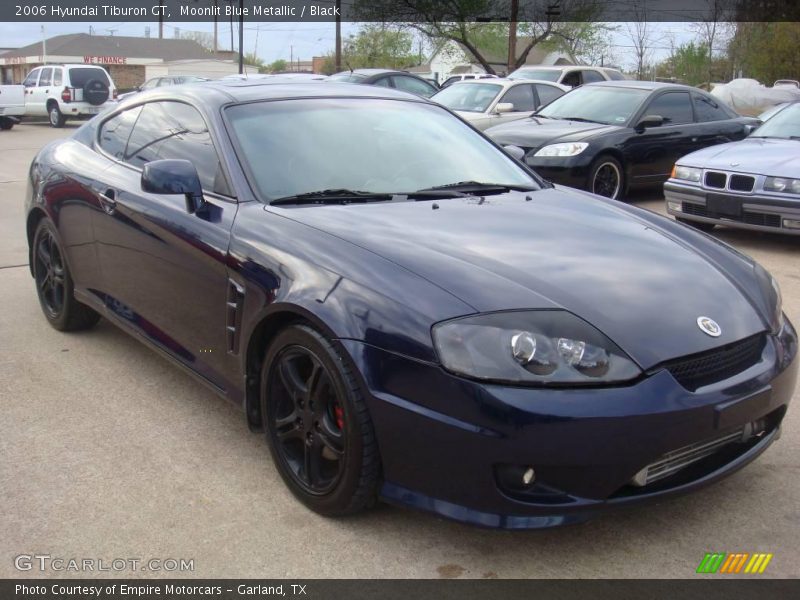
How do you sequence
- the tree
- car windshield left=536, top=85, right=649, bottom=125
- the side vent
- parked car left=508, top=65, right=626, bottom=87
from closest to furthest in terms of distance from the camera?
the side vent
car windshield left=536, top=85, right=649, bottom=125
parked car left=508, top=65, right=626, bottom=87
the tree

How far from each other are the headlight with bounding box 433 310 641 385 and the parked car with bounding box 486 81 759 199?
6842 mm

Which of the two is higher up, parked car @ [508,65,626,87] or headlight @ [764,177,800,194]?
parked car @ [508,65,626,87]

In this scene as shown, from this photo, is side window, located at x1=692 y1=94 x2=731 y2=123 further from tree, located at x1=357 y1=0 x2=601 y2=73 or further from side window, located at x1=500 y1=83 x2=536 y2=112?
tree, located at x1=357 y1=0 x2=601 y2=73

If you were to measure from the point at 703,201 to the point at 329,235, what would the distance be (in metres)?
5.68

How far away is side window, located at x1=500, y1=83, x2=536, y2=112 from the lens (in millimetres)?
12977

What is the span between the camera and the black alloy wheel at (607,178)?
941 cm

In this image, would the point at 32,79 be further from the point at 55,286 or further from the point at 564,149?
the point at 55,286

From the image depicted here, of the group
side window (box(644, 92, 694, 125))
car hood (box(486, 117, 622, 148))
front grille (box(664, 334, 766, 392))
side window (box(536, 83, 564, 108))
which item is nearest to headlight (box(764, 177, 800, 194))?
car hood (box(486, 117, 622, 148))

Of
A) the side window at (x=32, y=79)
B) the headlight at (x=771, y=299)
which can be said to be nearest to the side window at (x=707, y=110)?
the headlight at (x=771, y=299)

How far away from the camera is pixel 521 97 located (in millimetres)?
13219

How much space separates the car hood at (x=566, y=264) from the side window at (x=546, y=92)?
33.9 ft

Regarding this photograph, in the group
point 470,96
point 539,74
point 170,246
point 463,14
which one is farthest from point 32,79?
point 170,246
